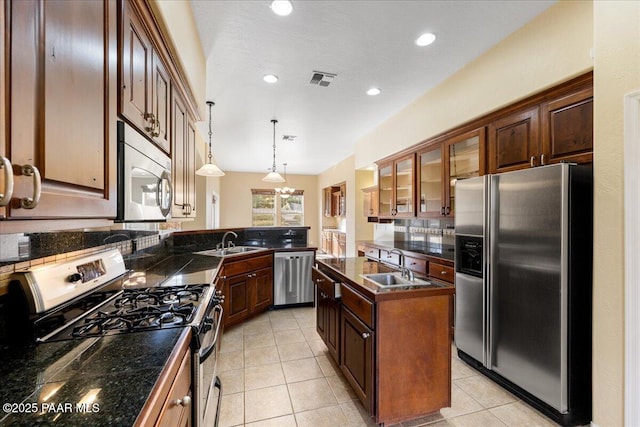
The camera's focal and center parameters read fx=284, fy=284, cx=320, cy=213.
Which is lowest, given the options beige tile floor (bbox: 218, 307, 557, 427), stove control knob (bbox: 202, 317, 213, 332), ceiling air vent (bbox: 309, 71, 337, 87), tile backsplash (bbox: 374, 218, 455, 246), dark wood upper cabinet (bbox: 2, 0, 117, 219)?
beige tile floor (bbox: 218, 307, 557, 427)

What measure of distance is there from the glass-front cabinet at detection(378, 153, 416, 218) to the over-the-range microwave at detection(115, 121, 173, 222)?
311 cm

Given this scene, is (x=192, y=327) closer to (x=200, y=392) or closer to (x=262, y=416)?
(x=200, y=392)

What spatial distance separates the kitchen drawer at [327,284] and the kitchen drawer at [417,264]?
3.72 ft

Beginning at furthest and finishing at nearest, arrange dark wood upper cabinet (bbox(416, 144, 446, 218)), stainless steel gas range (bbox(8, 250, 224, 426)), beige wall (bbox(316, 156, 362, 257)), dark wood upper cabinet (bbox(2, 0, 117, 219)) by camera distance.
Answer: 1. beige wall (bbox(316, 156, 362, 257))
2. dark wood upper cabinet (bbox(416, 144, 446, 218))
3. stainless steel gas range (bbox(8, 250, 224, 426))
4. dark wood upper cabinet (bbox(2, 0, 117, 219))

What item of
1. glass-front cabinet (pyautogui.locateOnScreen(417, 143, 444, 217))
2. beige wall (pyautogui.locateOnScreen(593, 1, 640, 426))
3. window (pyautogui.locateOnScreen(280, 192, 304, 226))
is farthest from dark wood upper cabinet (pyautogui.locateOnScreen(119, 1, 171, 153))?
window (pyautogui.locateOnScreen(280, 192, 304, 226))

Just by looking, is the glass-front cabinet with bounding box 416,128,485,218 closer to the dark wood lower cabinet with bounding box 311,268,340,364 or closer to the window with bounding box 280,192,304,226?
the dark wood lower cabinet with bounding box 311,268,340,364

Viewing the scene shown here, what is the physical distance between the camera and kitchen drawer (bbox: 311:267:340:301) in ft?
7.31

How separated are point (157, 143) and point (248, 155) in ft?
18.8

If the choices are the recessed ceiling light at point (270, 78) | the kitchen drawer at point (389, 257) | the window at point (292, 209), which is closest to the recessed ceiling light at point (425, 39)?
the recessed ceiling light at point (270, 78)

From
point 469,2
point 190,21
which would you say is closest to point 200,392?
point 190,21

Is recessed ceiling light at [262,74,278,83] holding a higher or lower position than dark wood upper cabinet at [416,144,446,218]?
higher

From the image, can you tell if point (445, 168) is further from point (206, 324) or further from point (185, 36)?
point (206, 324)

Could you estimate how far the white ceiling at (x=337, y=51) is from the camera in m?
2.08

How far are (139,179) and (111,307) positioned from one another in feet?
2.11
